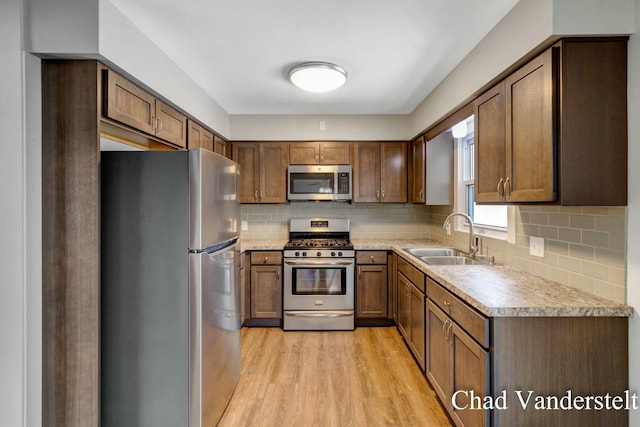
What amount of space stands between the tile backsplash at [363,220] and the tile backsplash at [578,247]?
1.79 metres

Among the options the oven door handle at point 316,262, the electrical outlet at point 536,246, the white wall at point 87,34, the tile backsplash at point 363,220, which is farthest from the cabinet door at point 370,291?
the white wall at point 87,34

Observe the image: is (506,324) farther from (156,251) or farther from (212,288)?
(156,251)

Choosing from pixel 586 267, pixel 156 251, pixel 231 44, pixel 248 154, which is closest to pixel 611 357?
pixel 586 267

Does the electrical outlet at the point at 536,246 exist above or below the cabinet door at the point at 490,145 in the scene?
below

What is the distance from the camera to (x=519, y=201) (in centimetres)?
174

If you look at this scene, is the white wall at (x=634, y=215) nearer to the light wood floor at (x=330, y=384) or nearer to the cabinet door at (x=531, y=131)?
the cabinet door at (x=531, y=131)

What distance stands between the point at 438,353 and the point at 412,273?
0.75 meters

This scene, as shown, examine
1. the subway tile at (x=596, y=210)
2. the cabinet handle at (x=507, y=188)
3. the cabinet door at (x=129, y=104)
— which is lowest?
the subway tile at (x=596, y=210)

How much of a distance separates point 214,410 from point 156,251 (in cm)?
103

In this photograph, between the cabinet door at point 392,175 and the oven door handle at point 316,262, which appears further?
the cabinet door at point 392,175

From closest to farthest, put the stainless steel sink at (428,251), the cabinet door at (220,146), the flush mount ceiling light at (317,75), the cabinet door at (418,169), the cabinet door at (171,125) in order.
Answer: the cabinet door at (171,125) → the flush mount ceiling light at (317,75) → the stainless steel sink at (428,251) → the cabinet door at (220,146) → the cabinet door at (418,169)

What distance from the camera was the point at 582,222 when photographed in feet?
5.52

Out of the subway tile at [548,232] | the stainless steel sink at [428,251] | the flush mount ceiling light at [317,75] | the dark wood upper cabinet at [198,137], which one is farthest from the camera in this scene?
the stainless steel sink at [428,251]

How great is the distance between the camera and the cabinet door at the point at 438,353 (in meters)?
1.95
